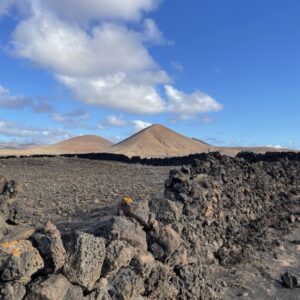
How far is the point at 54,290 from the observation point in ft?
14.2

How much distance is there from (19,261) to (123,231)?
1725 millimetres

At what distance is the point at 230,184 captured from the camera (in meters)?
11.7

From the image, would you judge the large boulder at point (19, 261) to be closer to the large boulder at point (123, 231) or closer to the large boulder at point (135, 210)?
the large boulder at point (123, 231)

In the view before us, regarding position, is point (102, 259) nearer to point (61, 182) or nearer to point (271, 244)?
point (271, 244)

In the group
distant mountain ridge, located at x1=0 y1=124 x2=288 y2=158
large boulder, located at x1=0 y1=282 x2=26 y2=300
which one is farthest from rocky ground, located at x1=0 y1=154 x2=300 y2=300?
distant mountain ridge, located at x1=0 y1=124 x2=288 y2=158

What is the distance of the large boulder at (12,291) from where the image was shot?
411 cm

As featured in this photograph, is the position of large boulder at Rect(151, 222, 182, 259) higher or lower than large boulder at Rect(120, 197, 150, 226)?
lower

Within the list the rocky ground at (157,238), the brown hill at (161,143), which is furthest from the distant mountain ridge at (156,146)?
the rocky ground at (157,238)

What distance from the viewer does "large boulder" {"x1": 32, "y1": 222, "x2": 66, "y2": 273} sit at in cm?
458

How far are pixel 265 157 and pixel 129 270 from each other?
87.2ft

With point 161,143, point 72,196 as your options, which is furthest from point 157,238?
point 161,143

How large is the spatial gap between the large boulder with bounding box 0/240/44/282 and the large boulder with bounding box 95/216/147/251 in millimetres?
1215

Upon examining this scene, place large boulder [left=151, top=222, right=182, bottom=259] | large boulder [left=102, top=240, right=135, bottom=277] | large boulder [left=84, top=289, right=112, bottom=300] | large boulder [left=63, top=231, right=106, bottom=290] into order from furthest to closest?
1. large boulder [left=151, top=222, right=182, bottom=259]
2. large boulder [left=102, top=240, right=135, bottom=277]
3. large boulder [left=84, top=289, right=112, bottom=300]
4. large boulder [left=63, top=231, right=106, bottom=290]

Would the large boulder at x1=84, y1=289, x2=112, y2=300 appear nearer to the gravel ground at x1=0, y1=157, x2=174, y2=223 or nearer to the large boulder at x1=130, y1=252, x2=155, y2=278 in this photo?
the large boulder at x1=130, y1=252, x2=155, y2=278
